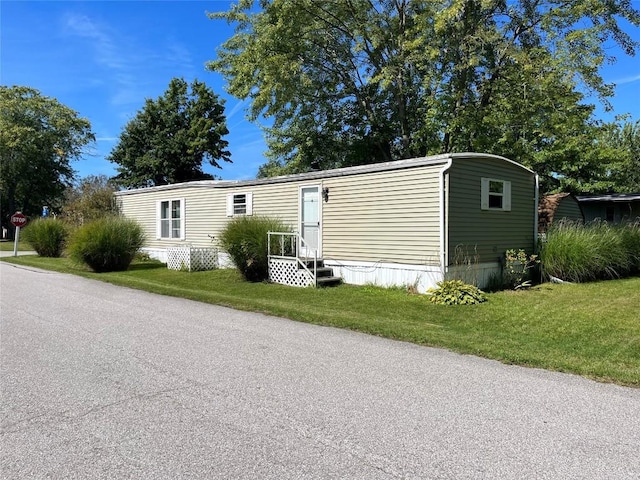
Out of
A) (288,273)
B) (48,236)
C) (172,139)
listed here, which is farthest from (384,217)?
(172,139)

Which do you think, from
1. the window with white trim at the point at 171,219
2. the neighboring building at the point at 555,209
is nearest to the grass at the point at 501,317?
the neighboring building at the point at 555,209

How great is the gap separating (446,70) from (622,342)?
13770mm

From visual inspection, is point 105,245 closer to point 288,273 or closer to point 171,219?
point 171,219

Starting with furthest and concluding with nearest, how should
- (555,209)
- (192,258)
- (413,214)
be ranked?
(555,209)
(192,258)
(413,214)

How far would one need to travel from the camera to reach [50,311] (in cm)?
784

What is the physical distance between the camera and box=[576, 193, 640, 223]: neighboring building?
21281mm

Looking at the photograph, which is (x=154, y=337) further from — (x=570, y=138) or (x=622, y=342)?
(x=570, y=138)

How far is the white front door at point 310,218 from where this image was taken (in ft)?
41.3

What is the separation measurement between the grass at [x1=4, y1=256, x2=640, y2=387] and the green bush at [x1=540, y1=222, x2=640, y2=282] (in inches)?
18.3

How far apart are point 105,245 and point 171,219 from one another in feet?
11.9

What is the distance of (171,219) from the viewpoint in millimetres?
17859

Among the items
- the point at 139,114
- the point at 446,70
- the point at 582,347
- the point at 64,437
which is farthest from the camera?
the point at 139,114

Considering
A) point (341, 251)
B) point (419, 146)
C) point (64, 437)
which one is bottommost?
point (64, 437)

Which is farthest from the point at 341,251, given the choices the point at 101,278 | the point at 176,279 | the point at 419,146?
the point at 419,146
